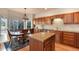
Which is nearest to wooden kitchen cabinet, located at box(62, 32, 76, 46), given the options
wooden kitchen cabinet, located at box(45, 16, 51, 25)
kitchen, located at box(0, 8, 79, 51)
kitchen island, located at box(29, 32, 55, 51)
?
kitchen, located at box(0, 8, 79, 51)

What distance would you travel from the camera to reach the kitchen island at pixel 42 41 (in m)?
1.50

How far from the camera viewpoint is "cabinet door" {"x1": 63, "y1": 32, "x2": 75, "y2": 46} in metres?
1.59

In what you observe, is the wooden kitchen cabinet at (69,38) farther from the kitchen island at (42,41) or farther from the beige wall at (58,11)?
the beige wall at (58,11)

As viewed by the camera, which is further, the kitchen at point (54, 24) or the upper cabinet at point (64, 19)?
the upper cabinet at point (64, 19)

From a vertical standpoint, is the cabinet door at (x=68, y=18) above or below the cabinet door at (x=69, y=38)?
above

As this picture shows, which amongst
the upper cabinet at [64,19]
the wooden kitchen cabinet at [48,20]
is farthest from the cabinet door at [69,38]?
the wooden kitchen cabinet at [48,20]

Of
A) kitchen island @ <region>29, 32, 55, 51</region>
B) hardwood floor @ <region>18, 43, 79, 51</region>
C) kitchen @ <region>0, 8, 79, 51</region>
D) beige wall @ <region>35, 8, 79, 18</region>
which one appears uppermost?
beige wall @ <region>35, 8, 79, 18</region>

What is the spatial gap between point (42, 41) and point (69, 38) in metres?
0.53

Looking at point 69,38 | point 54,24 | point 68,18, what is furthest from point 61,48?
point 68,18

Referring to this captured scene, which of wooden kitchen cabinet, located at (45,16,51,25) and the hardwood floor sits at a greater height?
wooden kitchen cabinet, located at (45,16,51,25)

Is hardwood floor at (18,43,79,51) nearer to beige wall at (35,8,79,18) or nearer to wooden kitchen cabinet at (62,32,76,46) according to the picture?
wooden kitchen cabinet at (62,32,76,46)

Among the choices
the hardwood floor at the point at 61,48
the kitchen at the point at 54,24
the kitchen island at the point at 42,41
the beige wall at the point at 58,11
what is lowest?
the hardwood floor at the point at 61,48
